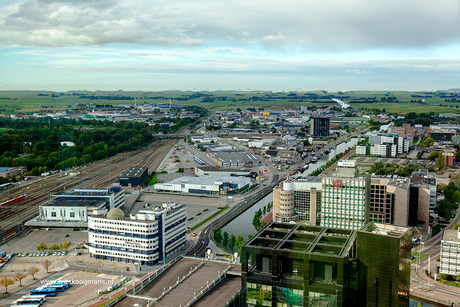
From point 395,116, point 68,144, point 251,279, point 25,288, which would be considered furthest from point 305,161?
point 395,116

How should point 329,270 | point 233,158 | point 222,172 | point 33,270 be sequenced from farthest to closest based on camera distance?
point 233,158 < point 222,172 < point 33,270 < point 329,270

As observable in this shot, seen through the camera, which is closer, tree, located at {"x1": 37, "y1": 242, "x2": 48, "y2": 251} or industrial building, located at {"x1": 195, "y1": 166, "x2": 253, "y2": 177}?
tree, located at {"x1": 37, "y1": 242, "x2": 48, "y2": 251}

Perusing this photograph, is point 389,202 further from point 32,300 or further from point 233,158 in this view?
point 233,158

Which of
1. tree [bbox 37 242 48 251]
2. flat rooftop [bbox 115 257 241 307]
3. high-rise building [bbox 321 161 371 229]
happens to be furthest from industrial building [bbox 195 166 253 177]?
flat rooftop [bbox 115 257 241 307]

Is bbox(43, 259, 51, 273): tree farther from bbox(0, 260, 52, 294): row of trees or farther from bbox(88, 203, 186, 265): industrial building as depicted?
bbox(88, 203, 186, 265): industrial building

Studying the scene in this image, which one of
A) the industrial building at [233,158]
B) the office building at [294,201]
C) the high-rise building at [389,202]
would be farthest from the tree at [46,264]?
the industrial building at [233,158]

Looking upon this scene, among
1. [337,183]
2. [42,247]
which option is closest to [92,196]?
[42,247]

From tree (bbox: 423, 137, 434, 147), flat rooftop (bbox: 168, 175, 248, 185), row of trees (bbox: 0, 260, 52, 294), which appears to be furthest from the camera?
tree (bbox: 423, 137, 434, 147)
